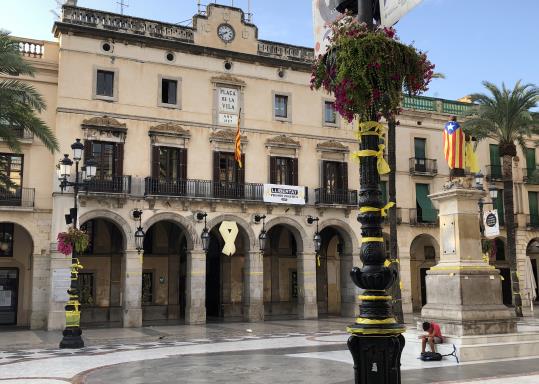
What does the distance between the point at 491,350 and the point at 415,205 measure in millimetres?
23798

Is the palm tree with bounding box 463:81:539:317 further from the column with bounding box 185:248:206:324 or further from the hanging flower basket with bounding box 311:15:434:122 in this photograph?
the hanging flower basket with bounding box 311:15:434:122

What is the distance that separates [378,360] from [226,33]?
90.6ft

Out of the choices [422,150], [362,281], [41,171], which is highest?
[422,150]

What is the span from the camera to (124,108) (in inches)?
1140

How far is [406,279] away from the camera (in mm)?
35031

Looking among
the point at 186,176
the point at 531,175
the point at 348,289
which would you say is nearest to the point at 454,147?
the point at 186,176

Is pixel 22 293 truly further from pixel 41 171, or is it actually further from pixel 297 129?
pixel 297 129

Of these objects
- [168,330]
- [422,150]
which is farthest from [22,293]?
[422,150]

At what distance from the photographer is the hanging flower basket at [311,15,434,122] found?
6.70 meters

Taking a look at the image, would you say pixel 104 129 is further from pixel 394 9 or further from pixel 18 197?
pixel 394 9

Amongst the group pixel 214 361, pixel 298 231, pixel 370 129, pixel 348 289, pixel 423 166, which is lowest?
pixel 214 361

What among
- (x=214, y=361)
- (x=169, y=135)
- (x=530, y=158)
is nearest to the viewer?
(x=214, y=361)

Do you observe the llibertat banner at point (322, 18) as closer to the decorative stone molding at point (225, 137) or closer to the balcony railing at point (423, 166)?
the decorative stone molding at point (225, 137)

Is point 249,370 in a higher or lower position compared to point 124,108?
lower
